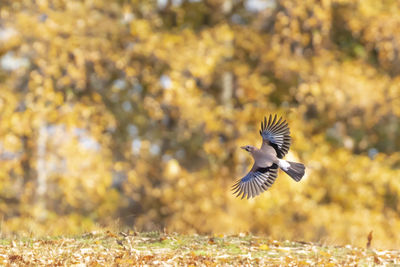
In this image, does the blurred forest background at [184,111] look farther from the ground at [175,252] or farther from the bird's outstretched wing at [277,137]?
the bird's outstretched wing at [277,137]

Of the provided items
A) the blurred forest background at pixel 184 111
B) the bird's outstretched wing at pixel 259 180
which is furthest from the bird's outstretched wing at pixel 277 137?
the blurred forest background at pixel 184 111

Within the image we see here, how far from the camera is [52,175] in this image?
11023 mm

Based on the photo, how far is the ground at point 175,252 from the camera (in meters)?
5.12

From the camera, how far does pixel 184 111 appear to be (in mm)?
10641

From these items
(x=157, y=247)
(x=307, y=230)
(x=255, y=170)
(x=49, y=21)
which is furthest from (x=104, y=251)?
(x=49, y=21)

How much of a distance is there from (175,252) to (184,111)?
17.3 ft

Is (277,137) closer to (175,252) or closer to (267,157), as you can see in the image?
(267,157)

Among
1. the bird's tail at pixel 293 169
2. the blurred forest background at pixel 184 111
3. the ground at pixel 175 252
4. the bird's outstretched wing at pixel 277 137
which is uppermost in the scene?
the blurred forest background at pixel 184 111

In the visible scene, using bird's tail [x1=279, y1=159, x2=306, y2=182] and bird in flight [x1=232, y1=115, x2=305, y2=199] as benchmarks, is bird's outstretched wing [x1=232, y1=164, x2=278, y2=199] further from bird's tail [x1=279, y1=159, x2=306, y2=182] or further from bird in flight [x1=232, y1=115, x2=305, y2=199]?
bird's tail [x1=279, y1=159, x2=306, y2=182]

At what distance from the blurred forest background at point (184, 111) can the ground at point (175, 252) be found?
366cm

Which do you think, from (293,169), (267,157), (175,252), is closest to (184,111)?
(175,252)

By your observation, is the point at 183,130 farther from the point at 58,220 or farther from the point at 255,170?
the point at 255,170

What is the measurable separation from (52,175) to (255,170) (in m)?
6.42

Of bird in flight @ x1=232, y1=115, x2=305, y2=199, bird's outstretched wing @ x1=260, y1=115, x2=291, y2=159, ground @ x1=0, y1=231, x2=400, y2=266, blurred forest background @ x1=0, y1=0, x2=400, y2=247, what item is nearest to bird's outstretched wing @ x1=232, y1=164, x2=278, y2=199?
bird in flight @ x1=232, y1=115, x2=305, y2=199
